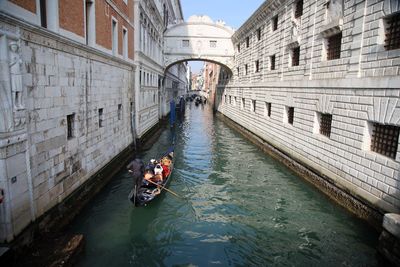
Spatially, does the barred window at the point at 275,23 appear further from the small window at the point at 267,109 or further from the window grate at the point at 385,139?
the window grate at the point at 385,139

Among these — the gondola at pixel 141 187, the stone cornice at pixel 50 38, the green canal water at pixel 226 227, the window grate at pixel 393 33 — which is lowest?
the green canal water at pixel 226 227

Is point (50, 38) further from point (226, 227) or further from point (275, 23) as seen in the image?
point (275, 23)

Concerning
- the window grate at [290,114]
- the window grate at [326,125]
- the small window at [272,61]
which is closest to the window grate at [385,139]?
the window grate at [326,125]

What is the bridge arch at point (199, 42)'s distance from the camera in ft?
75.6

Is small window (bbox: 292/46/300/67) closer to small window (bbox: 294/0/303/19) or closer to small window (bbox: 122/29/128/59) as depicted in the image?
small window (bbox: 294/0/303/19)

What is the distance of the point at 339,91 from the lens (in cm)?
802

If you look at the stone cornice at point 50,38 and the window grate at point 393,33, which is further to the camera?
the window grate at point 393,33

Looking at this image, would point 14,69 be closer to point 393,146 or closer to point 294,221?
point 294,221

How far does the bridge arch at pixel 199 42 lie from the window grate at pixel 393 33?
703 inches

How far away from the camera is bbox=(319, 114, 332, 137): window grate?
29.0 feet

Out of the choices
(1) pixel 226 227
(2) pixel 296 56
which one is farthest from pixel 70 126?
(2) pixel 296 56

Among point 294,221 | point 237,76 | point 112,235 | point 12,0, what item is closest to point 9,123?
point 12,0

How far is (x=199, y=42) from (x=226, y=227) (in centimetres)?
1915

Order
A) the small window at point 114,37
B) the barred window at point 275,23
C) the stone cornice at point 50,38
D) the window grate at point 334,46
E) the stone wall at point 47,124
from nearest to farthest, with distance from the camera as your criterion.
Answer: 1. the stone cornice at point 50,38
2. the stone wall at point 47,124
3. the window grate at point 334,46
4. the small window at point 114,37
5. the barred window at point 275,23
